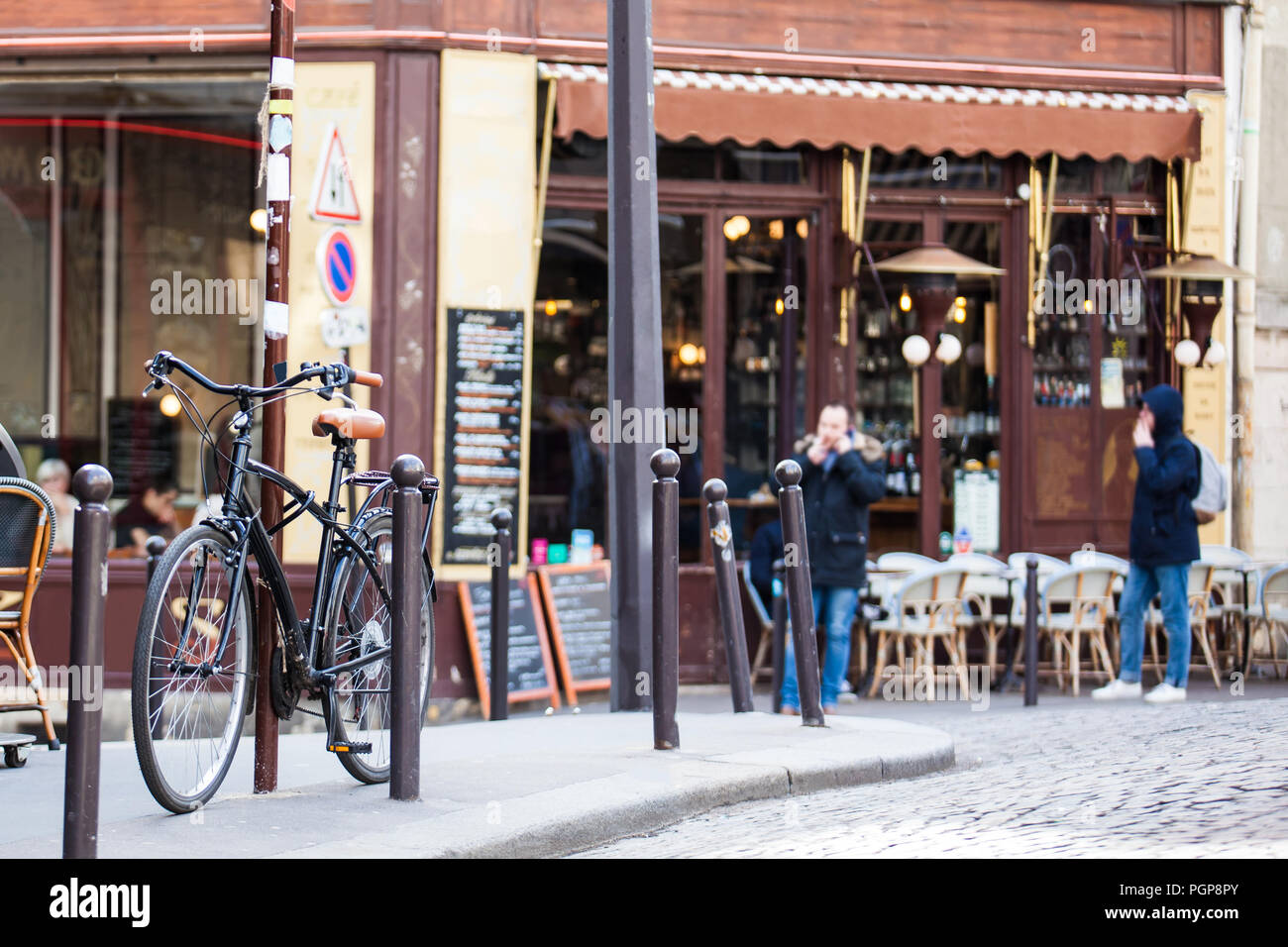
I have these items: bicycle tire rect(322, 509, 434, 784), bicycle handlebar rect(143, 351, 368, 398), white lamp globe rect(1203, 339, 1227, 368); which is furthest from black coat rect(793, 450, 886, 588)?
bicycle handlebar rect(143, 351, 368, 398)

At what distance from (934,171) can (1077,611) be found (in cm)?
332

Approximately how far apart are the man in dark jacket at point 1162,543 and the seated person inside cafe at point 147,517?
6.33m

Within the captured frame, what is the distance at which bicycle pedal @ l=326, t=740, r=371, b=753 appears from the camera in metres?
5.52

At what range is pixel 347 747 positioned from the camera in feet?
18.2

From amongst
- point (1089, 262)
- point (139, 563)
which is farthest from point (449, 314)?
point (1089, 262)

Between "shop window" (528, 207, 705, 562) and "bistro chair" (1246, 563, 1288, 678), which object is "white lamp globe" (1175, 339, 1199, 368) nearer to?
"bistro chair" (1246, 563, 1288, 678)

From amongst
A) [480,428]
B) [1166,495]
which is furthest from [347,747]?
[1166,495]

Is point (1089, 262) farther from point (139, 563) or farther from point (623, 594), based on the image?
point (139, 563)

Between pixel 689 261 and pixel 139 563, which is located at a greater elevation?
pixel 689 261

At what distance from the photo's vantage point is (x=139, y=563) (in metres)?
10.9

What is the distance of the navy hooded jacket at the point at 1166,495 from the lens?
10.3m
